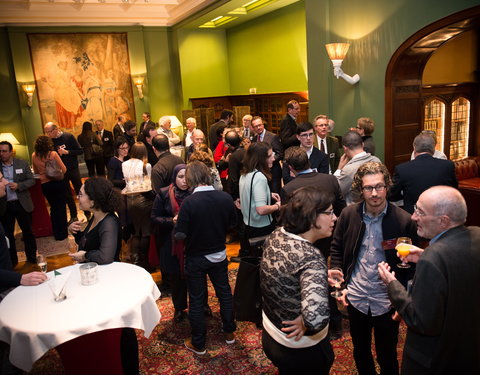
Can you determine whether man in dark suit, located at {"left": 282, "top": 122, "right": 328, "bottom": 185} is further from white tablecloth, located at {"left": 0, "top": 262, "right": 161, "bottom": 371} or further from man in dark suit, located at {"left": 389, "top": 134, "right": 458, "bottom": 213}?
white tablecloth, located at {"left": 0, "top": 262, "right": 161, "bottom": 371}

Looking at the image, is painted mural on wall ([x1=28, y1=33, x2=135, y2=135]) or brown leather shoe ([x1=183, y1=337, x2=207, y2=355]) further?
painted mural on wall ([x1=28, y1=33, x2=135, y2=135])

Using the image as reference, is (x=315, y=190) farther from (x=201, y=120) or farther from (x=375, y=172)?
(x=201, y=120)

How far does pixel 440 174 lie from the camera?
3.49 metres

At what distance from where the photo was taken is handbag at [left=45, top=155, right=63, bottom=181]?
5.77m

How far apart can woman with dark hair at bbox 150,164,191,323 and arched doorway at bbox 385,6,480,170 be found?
3471 millimetres

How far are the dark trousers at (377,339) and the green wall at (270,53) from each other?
8.41 m

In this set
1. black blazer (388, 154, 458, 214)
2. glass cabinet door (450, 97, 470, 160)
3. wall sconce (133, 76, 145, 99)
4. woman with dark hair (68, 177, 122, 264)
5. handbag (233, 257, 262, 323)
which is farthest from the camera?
wall sconce (133, 76, 145, 99)

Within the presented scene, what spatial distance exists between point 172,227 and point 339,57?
12.8 feet

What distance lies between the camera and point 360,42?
19.6 ft

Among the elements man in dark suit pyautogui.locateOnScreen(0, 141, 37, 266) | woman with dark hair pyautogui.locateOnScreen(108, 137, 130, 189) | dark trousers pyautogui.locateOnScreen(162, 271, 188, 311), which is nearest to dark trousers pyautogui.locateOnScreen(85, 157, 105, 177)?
man in dark suit pyautogui.locateOnScreen(0, 141, 37, 266)

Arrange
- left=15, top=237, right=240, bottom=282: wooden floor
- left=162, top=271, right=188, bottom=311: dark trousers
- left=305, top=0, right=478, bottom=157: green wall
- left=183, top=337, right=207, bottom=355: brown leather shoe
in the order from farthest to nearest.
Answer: left=15, top=237, right=240, bottom=282: wooden floor < left=305, top=0, right=478, bottom=157: green wall < left=162, top=271, right=188, bottom=311: dark trousers < left=183, top=337, right=207, bottom=355: brown leather shoe

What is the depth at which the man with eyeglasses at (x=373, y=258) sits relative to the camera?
7.95 ft

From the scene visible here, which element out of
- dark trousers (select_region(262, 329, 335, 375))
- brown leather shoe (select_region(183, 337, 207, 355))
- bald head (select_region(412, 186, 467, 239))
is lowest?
brown leather shoe (select_region(183, 337, 207, 355))

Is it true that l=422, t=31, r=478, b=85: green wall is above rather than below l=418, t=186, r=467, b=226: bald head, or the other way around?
above
